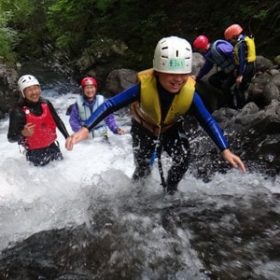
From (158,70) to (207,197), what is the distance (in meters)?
1.82

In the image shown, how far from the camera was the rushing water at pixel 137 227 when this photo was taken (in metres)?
3.60

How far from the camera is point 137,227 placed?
424cm

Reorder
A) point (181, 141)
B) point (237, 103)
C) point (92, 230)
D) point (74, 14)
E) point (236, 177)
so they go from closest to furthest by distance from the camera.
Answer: point (92, 230) → point (181, 141) → point (236, 177) → point (237, 103) → point (74, 14)

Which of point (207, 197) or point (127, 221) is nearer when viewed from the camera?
point (127, 221)

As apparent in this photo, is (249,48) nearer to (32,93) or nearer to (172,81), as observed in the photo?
(32,93)

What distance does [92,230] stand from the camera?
13.8 feet

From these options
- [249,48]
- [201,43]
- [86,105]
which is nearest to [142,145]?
[86,105]

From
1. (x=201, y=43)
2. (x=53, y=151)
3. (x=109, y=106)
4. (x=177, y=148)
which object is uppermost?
(x=109, y=106)

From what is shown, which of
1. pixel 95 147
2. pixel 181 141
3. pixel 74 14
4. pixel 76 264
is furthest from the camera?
pixel 74 14

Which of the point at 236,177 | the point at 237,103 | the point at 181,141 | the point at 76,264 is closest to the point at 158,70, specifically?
the point at 181,141

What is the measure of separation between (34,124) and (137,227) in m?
2.37

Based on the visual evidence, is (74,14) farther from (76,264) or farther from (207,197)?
(76,264)

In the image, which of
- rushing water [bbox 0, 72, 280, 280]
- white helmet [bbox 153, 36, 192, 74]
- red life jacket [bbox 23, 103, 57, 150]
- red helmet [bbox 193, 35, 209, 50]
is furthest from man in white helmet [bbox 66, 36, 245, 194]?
red helmet [bbox 193, 35, 209, 50]

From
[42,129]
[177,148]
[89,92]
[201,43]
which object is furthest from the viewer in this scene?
[201,43]
